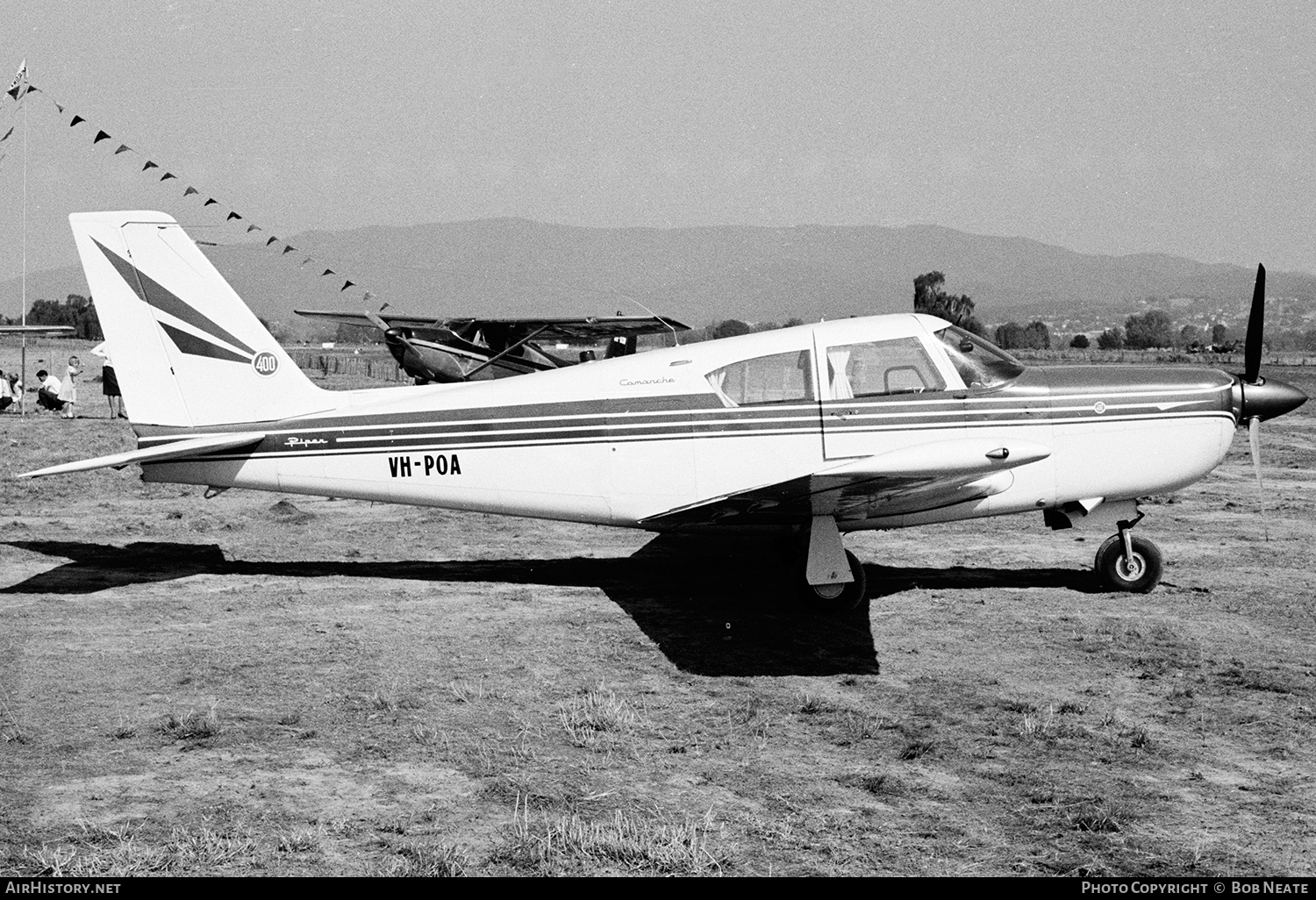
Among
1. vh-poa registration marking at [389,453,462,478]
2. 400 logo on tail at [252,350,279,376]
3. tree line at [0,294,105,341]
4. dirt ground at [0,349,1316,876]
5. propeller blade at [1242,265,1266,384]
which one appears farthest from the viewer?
tree line at [0,294,105,341]

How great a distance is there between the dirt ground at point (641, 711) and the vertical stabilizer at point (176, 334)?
1602 millimetres

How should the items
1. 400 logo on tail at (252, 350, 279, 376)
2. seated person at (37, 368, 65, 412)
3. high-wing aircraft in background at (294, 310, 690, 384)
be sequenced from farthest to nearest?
seated person at (37, 368, 65, 412) → high-wing aircraft in background at (294, 310, 690, 384) → 400 logo on tail at (252, 350, 279, 376)

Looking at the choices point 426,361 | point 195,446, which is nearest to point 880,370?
point 195,446

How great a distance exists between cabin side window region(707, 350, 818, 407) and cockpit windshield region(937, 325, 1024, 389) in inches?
48.2

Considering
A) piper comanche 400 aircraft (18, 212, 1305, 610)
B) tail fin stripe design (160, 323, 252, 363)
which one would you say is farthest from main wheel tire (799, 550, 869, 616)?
tail fin stripe design (160, 323, 252, 363)

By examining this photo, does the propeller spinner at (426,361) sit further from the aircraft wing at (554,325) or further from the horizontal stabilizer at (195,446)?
the horizontal stabilizer at (195,446)

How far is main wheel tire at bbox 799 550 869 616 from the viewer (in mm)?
9383

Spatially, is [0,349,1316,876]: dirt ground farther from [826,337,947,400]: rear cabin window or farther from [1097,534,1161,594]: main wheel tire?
[826,337,947,400]: rear cabin window

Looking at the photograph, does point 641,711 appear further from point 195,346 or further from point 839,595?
point 195,346

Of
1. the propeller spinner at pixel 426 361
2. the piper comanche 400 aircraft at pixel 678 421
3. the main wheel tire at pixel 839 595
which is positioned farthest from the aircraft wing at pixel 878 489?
the propeller spinner at pixel 426 361

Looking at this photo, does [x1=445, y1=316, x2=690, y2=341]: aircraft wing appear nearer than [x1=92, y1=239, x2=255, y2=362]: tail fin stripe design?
No

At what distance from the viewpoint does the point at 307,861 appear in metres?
4.86
